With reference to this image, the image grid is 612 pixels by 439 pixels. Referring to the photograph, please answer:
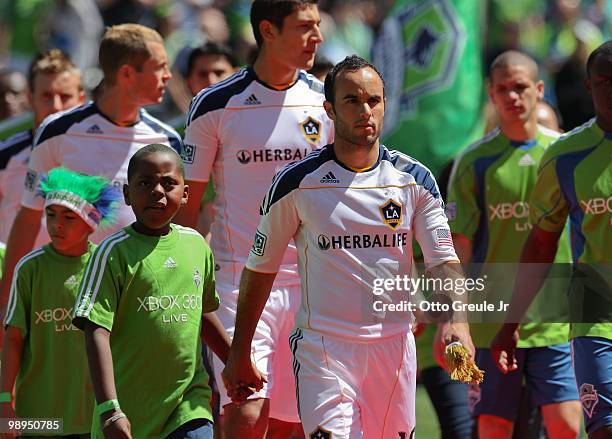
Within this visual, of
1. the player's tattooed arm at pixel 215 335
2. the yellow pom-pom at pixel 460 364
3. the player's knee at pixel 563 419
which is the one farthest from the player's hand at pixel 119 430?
the player's knee at pixel 563 419

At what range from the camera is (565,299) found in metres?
8.96

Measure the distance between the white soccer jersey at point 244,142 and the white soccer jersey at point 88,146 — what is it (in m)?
0.58

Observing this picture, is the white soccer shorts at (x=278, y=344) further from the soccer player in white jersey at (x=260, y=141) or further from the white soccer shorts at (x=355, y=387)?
the white soccer shorts at (x=355, y=387)

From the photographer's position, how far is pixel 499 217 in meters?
9.55

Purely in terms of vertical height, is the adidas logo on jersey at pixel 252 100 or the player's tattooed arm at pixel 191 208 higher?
the adidas logo on jersey at pixel 252 100

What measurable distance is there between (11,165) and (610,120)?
15.0 ft

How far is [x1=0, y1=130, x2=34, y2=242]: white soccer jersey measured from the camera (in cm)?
1041

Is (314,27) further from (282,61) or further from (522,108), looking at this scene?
(522,108)

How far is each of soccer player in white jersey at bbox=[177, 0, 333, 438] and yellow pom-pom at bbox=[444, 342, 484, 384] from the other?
1.68 meters

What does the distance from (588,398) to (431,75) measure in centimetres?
628

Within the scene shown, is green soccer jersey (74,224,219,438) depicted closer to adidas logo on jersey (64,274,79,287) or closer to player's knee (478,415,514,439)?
adidas logo on jersey (64,274,79,287)

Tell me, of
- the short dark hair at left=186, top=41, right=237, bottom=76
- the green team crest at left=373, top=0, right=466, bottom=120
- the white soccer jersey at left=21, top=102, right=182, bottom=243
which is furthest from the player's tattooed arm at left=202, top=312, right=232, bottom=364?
the green team crest at left=373, top=0, right=466, bottom=120

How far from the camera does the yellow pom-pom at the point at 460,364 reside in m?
6.67

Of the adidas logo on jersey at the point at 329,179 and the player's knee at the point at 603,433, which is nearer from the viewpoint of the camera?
the adidas logo on jersey at the point at 329,179
